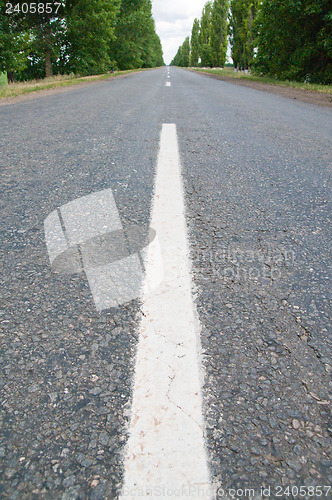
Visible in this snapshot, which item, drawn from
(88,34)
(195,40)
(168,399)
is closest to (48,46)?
(88,34)

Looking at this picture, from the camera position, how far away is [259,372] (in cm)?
97

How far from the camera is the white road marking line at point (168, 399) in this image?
70cm

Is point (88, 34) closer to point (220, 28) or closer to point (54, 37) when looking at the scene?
point (54, 37)

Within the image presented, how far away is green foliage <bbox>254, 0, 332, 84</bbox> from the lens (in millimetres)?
13602

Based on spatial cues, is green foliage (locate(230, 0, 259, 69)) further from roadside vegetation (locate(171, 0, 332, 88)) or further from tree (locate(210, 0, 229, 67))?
roadside vegetation (locate(171, 0, 332, 88))

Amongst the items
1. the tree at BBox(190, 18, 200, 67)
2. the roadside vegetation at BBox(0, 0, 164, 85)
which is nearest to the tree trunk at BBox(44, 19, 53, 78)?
the roadside vegetation at BBox(0, 0, 164, 85)

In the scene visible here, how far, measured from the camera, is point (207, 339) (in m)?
1.07

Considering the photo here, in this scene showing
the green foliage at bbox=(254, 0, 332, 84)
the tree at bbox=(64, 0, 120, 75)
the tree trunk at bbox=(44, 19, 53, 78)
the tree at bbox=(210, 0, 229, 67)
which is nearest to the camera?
the green foliage at bbox=(254, 0, 332, 84)

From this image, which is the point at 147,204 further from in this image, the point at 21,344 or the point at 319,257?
the point at 21,344

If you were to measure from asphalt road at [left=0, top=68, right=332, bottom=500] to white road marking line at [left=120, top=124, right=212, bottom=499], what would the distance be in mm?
30

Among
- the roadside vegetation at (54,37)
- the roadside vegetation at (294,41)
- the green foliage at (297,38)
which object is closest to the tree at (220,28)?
the roadside vegetation at (54,37)

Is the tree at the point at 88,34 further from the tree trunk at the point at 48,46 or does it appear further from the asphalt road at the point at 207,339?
the asphalt road at the point at 207,339

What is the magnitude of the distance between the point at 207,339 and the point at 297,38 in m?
19.0

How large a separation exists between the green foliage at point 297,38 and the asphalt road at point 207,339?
1492 centimetres
